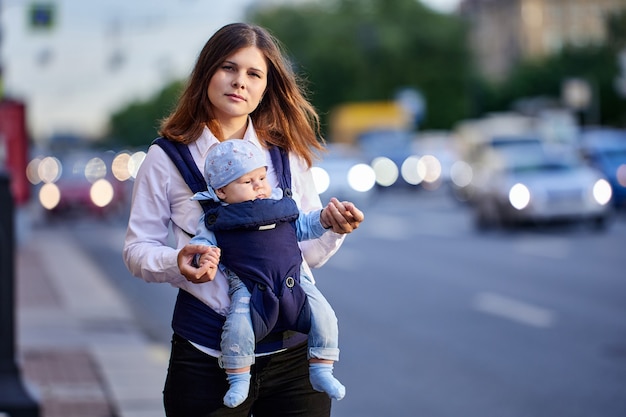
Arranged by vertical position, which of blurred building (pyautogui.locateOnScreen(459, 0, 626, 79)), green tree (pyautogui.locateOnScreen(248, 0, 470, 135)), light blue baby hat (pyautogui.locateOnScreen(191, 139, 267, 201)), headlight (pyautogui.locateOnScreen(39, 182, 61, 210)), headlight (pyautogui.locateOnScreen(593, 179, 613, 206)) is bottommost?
headlight (pyautogui.locateOnScreen(39, 182, 61, 210))

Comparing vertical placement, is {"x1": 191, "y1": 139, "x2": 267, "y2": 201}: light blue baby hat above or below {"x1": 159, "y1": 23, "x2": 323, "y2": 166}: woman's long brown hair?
below

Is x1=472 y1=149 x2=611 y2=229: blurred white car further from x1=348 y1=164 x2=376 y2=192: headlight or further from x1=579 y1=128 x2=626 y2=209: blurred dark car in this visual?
x1=348 y1=164 x2=376 y2=192: headlight

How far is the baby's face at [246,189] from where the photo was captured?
319 cm

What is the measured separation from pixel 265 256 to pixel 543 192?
1941cm

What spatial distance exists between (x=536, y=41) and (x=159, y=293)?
118008mm

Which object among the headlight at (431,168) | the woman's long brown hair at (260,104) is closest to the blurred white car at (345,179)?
the headlight at (431,168)

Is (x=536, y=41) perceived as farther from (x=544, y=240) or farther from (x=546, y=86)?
(x=544, y=240)

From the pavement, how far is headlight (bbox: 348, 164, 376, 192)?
1903 centimetres

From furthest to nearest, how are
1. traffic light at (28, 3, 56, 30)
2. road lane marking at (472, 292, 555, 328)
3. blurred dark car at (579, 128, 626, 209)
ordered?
blurred dark car at (579, 128, 626, 209)
traffic light at (28, 3, 56, 30)
road lane marking at (472, 292, 555, 328)

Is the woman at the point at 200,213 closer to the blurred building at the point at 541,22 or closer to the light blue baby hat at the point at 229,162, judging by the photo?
the light blue baby hat at the point at 229,162

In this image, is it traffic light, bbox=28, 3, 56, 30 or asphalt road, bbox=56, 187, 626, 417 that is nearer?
asphalt road, bbox=56, 187, 626, 417

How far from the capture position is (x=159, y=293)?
1617cm

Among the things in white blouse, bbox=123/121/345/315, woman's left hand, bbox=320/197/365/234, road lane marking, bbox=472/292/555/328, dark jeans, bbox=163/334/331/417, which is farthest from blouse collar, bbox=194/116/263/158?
road lane marking, bbox=472/292/555/328

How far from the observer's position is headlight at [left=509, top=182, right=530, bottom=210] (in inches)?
881
